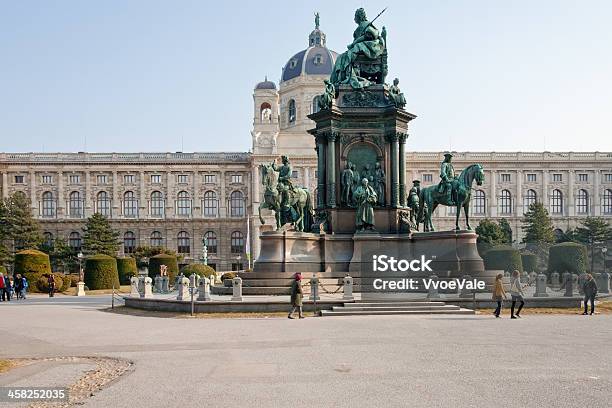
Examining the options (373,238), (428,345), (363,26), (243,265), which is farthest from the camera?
(243,265)

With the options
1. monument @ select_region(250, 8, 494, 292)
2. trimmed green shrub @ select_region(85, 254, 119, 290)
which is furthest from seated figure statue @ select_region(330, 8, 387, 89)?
trimmed green shrub @ select_region(85, 254, 119, 290)

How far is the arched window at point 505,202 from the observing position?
10888 centimetres

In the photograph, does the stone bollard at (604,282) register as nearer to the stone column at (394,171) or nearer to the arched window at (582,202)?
the stone column at (394,171)

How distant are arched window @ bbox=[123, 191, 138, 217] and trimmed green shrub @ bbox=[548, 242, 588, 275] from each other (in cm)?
7719

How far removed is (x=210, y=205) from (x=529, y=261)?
76961 mm

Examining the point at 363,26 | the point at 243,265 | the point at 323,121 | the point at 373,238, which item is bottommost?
the point at 243,265

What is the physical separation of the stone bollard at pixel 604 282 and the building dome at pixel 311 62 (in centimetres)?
7888

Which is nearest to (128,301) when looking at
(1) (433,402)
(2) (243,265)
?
(1) (433,402)

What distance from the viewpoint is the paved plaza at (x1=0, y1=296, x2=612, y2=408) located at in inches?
373

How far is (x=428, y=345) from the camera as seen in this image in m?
14.3

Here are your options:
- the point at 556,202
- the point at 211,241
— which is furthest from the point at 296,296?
the point at 556,202

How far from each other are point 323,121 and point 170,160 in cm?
8143

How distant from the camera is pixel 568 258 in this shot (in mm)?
41062

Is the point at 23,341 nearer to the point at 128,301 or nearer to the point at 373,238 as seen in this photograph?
the point at 128,301
